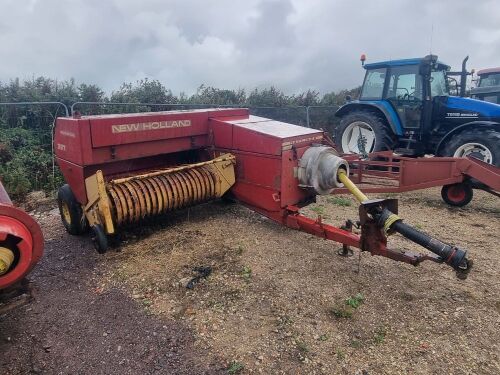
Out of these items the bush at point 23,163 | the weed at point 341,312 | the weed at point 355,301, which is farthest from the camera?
the bush at point 23,163

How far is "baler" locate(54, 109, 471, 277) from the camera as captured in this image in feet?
13.1

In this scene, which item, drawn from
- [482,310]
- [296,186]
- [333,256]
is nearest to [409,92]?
[296,186]

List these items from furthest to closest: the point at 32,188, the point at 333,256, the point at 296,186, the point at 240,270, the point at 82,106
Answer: the point at 82,106
the point at 32,188
the point at 296,186
the point at 333,256
the point at 240,270

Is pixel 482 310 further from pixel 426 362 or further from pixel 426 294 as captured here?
pixel 426 362

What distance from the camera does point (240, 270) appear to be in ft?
12.1

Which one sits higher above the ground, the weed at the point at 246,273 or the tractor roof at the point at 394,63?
the tractor roof at the point at 394,63

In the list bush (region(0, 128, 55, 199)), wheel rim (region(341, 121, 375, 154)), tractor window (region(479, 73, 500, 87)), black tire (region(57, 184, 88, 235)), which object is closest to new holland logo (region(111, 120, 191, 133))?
black tire (region(57, 184, 88, 235))

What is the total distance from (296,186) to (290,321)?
5.68 feet

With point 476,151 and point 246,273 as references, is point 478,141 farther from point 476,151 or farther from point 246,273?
point 246,273

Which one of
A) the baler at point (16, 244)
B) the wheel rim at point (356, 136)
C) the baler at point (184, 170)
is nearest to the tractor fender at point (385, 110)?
the wheel rim at point (356, 136)

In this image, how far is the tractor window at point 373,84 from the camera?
781cm

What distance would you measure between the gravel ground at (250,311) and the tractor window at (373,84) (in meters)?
4.15

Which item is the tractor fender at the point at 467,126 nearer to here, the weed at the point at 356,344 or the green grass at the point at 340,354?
the weed at the point at 356,344

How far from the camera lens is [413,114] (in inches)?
290
